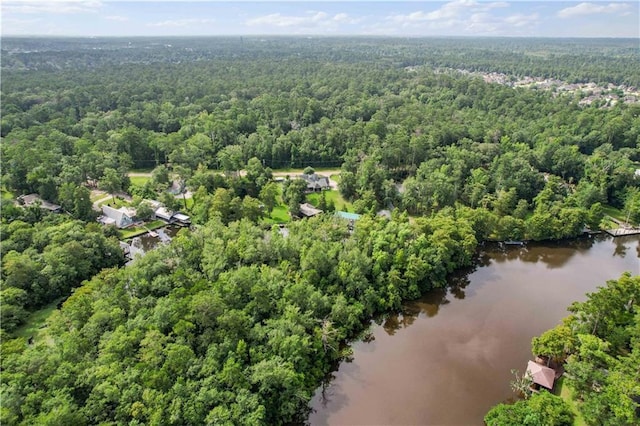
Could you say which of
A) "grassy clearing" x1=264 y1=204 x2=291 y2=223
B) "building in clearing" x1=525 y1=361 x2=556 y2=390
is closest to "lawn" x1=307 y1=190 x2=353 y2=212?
"grassy clearing" x1=264 y1=204 x2=291 y2=223

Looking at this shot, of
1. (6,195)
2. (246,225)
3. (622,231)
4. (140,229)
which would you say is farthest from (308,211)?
(6,195)

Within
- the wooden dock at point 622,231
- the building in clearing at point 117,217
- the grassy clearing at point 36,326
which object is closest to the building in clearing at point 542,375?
the wooden dock at point 622,231

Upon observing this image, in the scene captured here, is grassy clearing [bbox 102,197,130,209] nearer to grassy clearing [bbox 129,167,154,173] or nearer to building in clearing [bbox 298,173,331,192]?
grassy clearing [bbox 129,167,154,173]

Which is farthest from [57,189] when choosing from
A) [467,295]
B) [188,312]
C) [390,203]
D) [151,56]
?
[151,56]

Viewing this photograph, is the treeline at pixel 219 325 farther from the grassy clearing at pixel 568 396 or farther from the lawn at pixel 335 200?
the lawn at pixel 335 200

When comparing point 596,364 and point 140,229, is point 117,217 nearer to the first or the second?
point 140,229

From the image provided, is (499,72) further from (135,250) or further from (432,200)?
(135,250)
